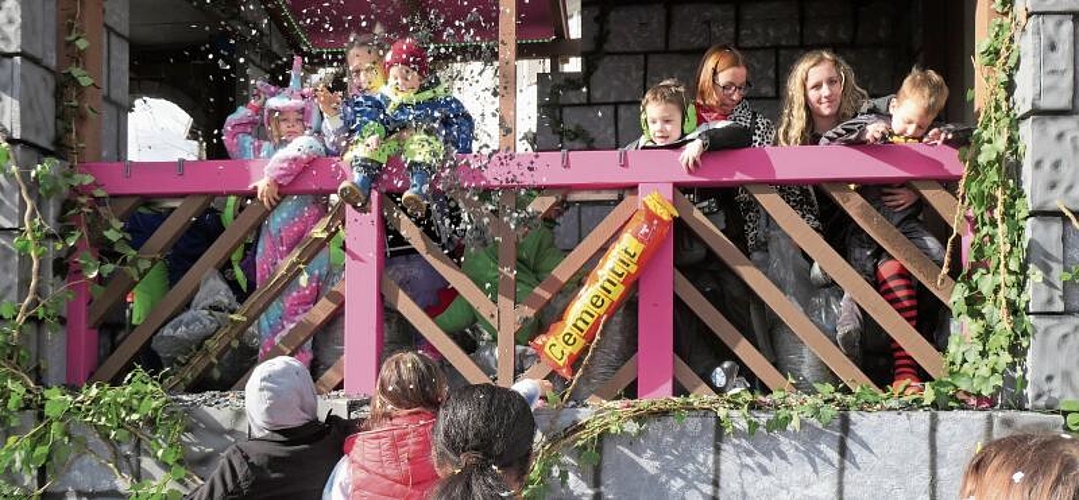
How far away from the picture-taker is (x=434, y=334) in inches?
161

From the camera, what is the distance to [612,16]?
263 inches

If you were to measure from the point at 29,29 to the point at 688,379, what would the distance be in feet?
8.06

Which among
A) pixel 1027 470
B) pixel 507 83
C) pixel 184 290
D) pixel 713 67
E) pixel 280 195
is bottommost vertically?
pixel 1027 470

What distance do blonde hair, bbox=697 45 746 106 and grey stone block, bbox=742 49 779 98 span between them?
1.92 metres

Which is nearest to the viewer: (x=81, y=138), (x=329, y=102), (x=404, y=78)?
(x=404, y=78)

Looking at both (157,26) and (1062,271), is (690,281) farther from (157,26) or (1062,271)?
(157,26)

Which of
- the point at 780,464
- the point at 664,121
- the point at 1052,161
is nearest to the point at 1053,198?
the point at 1052,161

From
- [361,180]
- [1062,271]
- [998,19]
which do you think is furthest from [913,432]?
[361,180]

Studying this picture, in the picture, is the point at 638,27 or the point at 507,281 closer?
the point at 507,281

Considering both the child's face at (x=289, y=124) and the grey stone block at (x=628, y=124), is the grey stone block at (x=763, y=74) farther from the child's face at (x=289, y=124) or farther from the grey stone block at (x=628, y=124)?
the child's face at (x=289, y=124)

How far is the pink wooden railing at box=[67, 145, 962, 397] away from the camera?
3.91 meters

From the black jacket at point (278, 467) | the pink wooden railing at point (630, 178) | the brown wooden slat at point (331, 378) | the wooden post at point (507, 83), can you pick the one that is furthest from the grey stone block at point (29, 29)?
the black jacket at point (278, 467)

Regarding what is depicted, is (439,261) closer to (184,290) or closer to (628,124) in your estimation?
(184,290)

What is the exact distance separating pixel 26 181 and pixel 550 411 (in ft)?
6.22
